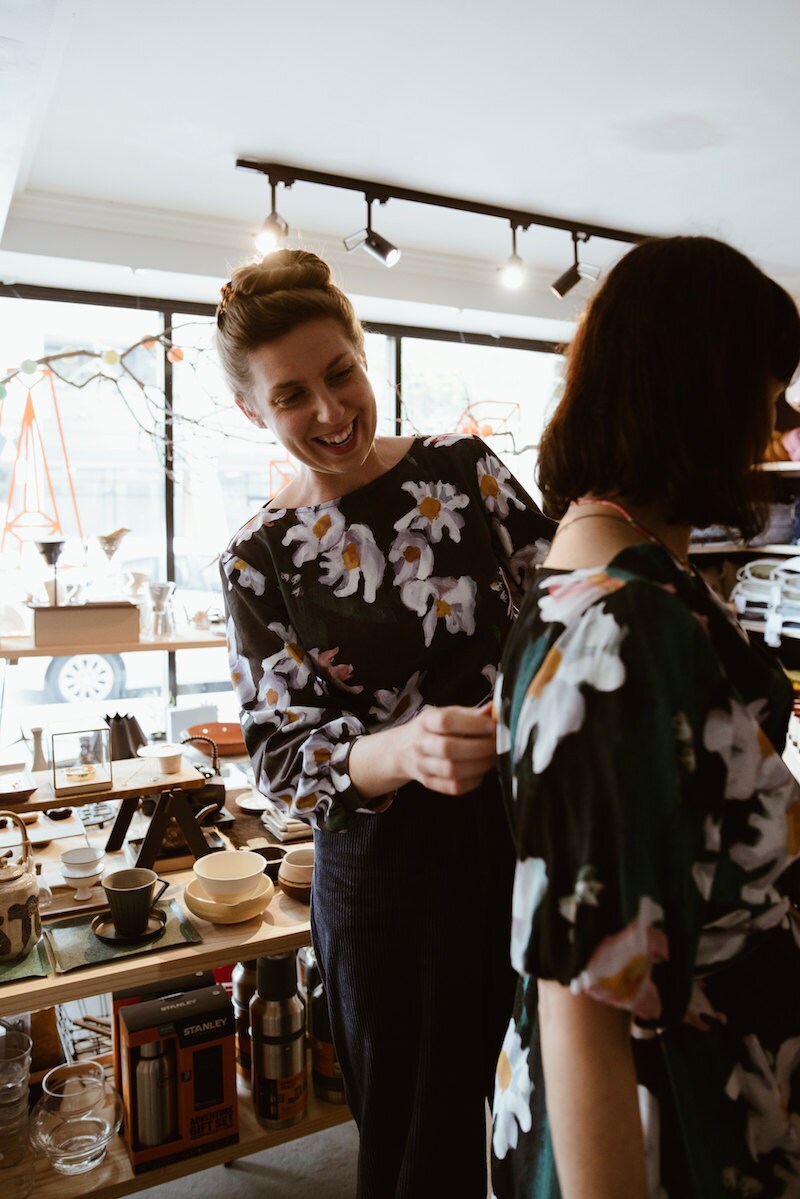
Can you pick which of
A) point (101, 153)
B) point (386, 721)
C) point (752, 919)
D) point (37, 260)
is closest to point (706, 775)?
point (752, 919)

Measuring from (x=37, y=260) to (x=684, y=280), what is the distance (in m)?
3.56

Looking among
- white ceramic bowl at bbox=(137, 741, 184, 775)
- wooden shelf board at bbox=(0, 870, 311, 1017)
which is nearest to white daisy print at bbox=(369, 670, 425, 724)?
wooden shelf board at bbox=(0, 870, 311, 1017)

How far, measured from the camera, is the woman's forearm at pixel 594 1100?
2.10 feet

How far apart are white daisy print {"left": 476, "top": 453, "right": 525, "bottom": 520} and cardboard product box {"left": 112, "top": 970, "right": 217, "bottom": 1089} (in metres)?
1.21

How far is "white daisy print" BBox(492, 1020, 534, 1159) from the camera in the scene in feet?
2.68

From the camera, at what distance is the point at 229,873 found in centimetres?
185

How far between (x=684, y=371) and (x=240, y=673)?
2.67 feet

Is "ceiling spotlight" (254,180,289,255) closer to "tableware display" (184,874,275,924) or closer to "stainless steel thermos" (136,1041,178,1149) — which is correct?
"tableware display" (184,874,275,924)

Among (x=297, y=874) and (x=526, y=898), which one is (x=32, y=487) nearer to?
(x=297, y=874)

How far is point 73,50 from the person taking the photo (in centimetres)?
231

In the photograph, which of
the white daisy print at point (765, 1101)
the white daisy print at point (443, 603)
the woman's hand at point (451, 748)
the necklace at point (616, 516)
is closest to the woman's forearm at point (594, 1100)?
the white daisy print at point (765, 1101)

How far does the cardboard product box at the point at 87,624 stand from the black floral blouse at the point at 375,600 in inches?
59.7

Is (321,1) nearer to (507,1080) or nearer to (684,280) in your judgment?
(684,280)

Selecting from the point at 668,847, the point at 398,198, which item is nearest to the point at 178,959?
the point at 668,847
